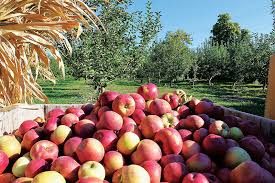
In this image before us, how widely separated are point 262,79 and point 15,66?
883 inches

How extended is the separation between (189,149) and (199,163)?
19cm

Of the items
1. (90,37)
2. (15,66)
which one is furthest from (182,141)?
(90,37)

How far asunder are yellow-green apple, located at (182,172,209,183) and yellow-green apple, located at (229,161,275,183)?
184 millimetres

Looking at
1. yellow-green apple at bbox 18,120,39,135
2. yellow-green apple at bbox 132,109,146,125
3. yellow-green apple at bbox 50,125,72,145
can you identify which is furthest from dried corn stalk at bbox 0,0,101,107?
yellow-green apple at bbox 132,109,146,125

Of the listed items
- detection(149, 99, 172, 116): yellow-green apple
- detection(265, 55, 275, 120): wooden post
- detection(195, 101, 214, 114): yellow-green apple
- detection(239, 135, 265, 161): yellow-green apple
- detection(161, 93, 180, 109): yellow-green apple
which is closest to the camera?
detection(239, 135, 265, 161): yellow-green apple

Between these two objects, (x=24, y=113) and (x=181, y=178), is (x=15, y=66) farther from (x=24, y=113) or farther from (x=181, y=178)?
(x=181, y=178)

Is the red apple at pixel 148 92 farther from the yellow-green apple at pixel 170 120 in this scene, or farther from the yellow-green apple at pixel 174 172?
the yellow-green apple at pixel 174 172

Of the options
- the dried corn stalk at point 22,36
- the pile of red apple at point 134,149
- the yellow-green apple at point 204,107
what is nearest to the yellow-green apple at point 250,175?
the pile of red apple at point 134,149

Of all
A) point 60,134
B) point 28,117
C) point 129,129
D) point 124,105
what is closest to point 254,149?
point 129,129

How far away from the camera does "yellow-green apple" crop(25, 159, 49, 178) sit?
6.52 feet

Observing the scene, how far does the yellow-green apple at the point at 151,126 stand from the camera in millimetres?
2312

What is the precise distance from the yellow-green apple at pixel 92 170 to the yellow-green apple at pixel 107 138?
0.24 m

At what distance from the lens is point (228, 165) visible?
2.18m

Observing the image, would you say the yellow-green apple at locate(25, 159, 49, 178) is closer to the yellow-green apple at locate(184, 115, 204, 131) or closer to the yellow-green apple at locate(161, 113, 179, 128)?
the yellow-green apple at locate(161, 113, 179, 128)
